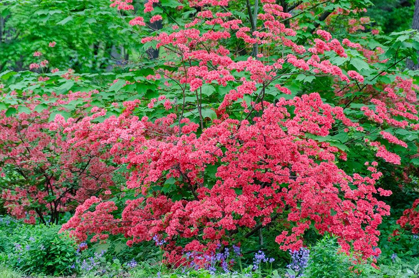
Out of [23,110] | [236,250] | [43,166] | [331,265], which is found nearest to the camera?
[331,265]

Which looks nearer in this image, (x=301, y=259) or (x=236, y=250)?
(x=301, y=259)

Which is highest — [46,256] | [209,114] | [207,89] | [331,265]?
[207,89]

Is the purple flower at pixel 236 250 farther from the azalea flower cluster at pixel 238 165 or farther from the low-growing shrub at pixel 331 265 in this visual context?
the low-growing shrub at pixel 331 265

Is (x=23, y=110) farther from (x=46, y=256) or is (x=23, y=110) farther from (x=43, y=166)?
(x=46, y=256)

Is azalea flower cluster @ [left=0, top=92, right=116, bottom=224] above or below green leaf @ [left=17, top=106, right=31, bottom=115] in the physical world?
below

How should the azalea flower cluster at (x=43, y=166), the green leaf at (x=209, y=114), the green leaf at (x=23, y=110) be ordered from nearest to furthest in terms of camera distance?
1. the green leaf at (x=209, y=114)
2. the green leaf at (x=23, y=110)
3. the azalea flower cluster at (x=43, y=166)

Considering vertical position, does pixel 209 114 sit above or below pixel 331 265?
above

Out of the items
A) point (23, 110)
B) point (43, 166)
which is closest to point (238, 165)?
point (23, 110)

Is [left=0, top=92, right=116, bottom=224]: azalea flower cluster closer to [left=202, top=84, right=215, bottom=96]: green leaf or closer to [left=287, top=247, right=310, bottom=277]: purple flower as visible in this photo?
[left=202, top=84, right=215, bottom=96]: green leaf

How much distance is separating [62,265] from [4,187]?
2846 millimetres

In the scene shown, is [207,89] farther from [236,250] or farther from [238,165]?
[236,250]

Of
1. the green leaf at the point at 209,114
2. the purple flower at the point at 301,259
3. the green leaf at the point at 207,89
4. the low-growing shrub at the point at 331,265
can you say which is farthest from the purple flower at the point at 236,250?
the green leaf at the point at 207,89

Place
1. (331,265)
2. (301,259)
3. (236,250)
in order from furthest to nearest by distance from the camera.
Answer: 1. (236,250)
2. (301,259)
3. (331,265)

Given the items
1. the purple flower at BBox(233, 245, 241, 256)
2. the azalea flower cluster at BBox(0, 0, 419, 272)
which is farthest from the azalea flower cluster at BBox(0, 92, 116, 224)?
the purple flower at BBox(233, 245, 241, 256)
